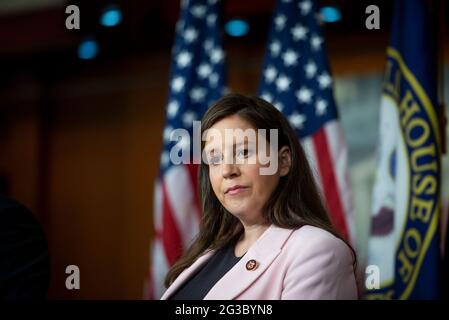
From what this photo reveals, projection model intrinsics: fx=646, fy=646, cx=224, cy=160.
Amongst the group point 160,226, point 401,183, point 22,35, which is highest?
point 22,35

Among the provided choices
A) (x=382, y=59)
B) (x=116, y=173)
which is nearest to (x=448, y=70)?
(x=382, y=59)

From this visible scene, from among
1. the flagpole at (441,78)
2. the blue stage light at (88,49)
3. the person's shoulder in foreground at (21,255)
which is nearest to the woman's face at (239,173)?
the person's shoulder in foreground at (21,255)

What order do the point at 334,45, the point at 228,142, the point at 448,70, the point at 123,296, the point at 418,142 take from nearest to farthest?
1. the point at 228,142
2. the point at 418,142
3. the point at 448,70
4. the point at 334,45
5. the point at 123,296

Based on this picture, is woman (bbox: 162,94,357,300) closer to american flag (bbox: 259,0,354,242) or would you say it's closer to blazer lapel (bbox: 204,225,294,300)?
blazer lapel (bbox: 204,225,294,300)

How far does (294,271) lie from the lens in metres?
1.45

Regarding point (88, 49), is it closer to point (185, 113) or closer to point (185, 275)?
point (185, 113)

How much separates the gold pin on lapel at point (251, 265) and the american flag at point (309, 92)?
4.42 ft

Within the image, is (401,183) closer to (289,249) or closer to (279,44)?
(279,44)

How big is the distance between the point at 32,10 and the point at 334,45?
7.93 ft

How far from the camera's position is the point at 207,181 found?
184 centimetres

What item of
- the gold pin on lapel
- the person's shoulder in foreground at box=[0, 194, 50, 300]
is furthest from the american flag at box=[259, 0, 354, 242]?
the person's shoulder in foreground at box=[0, 194, 50, 300]

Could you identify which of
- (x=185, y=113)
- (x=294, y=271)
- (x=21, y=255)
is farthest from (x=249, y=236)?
(x=185, y=113)

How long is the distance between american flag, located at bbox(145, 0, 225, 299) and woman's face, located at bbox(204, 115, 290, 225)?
139cm

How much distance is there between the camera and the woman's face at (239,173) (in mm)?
1601
